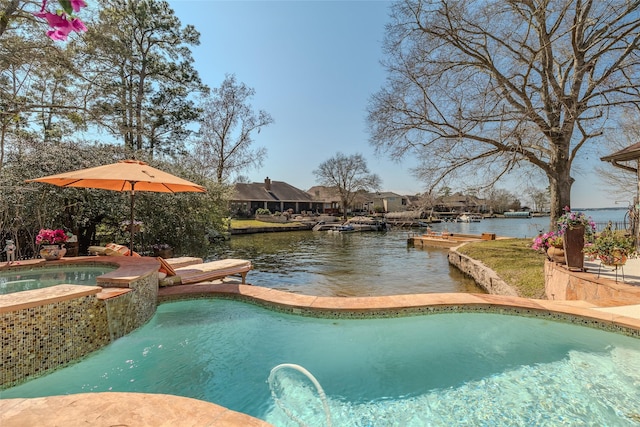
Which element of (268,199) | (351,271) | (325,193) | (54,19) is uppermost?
(325,193)

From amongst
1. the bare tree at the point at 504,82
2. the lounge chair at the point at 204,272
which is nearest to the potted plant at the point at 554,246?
the bare tree at the point at 504,82

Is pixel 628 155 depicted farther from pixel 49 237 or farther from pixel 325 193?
pixel 325 193

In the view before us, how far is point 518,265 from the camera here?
32.0 feet

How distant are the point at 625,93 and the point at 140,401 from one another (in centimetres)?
1679

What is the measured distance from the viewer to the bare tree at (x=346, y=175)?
49688mm

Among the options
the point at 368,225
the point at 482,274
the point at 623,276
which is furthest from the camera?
the point at 368,225

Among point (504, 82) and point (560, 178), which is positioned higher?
point (504, 82)

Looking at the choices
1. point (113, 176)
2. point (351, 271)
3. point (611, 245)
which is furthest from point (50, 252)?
point (611, 245)

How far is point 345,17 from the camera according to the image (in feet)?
35.3

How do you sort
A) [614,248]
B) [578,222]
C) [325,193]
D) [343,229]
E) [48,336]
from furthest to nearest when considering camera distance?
[325,193] → [343,229] → [578,222] → [614,248] → [48,336]

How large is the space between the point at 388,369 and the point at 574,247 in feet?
17.4

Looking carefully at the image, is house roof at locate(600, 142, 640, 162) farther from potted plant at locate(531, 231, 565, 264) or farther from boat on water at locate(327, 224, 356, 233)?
boat on water at locate(327, 224, 356, 233)

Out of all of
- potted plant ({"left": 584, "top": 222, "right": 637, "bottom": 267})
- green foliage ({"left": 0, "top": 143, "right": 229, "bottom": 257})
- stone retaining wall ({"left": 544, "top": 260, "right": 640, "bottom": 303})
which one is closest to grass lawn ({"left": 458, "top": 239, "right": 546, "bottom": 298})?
stone retaining wall ({"left": 544, "top": 260, "right": 640, "bottom": 303})

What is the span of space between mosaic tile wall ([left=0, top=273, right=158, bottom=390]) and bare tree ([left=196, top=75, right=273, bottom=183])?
22838 mm
